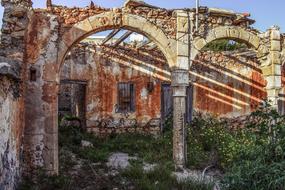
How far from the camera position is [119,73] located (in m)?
14.2

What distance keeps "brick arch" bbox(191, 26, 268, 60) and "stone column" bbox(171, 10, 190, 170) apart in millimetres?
331

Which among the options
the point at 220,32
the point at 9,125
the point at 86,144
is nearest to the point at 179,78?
the point at 220,32

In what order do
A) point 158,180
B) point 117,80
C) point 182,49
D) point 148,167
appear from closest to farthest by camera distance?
point 158,180 < point 148,167 < point 182,49 < point 117,80

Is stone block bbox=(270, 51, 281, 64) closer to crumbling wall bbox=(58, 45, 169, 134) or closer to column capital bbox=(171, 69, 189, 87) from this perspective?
column capital bbox=(171, 69, 189, 87)

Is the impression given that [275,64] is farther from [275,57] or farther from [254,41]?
[254,41]

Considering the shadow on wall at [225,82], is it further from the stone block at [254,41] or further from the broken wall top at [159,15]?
the broken wall top at [159,15]

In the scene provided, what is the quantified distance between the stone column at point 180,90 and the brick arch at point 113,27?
0.66 feet

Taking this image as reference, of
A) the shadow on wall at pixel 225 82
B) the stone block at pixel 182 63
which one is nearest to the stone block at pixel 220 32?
the stone block at pixel 182 63

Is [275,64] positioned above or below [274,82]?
Answer: above

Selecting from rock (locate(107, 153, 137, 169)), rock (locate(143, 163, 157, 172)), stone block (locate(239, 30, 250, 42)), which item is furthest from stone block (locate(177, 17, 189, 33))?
rock (locate(107, 153, 137, 169))

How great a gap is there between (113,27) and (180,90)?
2228mm

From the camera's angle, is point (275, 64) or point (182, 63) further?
point (275, 64)

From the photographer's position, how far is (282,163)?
178 inches

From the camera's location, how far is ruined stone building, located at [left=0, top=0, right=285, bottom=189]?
806 cm
